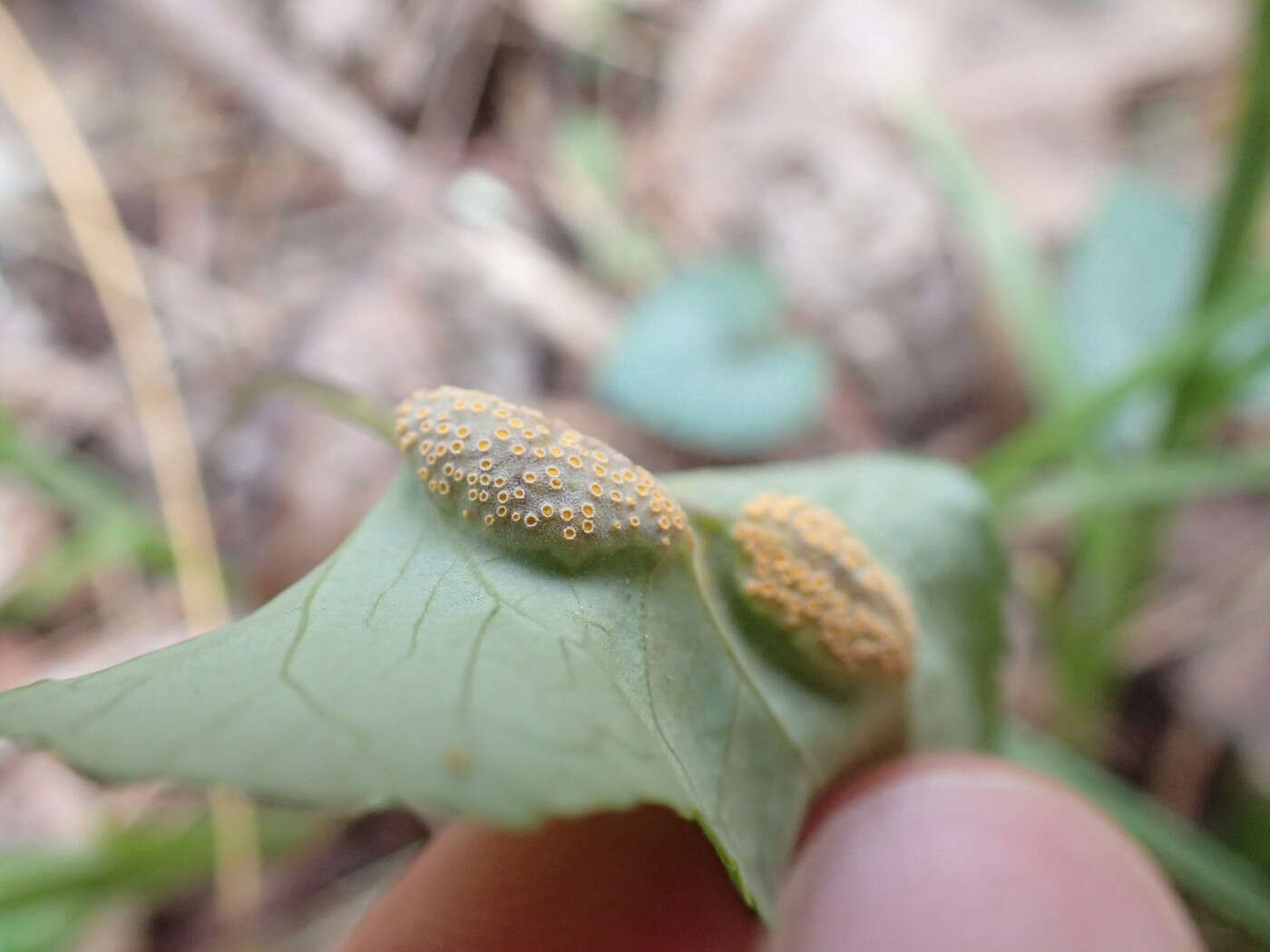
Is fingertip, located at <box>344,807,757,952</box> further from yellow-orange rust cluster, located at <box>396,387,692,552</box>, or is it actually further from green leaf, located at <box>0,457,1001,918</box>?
yellow-orange rust cluster, located at <box>396,387,692,552</box>

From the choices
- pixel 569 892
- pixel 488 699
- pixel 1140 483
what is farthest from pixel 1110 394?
pixel 488 699

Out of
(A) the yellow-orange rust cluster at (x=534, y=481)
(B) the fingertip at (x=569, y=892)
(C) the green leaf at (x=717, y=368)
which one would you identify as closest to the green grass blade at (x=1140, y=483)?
(C) the green leaf at (x=717, y=368)

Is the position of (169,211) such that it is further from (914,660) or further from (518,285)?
(914,660)

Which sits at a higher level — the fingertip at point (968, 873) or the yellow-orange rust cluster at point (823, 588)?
the yellow-orange rust cluster at point (823, 588)

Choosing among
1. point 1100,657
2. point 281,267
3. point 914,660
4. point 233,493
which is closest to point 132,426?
point 233,493

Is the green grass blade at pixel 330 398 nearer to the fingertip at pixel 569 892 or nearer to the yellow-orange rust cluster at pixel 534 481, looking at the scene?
the yellow-orange rust cluster at pixel 534 481

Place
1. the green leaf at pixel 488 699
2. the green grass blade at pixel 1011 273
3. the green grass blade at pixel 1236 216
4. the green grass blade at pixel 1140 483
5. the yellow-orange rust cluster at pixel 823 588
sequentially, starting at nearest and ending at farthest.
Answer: the green leaf at pixel 488 699
the yellow-orange rust cluster at pixel 823 588
the green grass blade at pixel 1236 216
the green grass blade at pixel 1140 483
the green grass blade at pixel 1011 273
